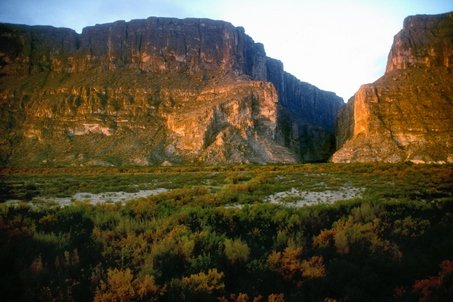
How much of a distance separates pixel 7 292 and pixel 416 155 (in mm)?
86912

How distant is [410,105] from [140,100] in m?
75.8

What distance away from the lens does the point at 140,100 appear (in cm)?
11200

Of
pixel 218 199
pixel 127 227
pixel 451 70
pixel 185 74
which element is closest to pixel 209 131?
pixel 185 74

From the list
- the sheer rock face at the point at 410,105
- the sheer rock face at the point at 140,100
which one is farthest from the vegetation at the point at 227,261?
the sheer rock face at the point at 140,100

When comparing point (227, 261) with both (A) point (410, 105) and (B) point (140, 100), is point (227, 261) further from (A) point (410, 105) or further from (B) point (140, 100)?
(B) point (140, 100)

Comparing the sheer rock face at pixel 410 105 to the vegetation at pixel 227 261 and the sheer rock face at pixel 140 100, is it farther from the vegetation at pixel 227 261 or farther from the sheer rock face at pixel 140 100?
the vegetation at pixel 227 261

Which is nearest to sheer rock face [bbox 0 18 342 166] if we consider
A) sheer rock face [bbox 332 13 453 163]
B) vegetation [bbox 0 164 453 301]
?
sheer rock face [bbox 332 13 453 163]

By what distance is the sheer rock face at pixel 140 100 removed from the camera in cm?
9438

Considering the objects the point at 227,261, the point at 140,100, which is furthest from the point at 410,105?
the point at 227,261

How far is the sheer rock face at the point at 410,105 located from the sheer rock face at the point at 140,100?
1881cm

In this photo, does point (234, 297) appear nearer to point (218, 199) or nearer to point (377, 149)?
point (218, 199)

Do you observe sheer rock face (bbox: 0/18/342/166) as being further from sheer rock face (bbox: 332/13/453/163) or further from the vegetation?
the vegetation

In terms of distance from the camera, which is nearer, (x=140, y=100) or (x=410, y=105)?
(x=410, y=105)

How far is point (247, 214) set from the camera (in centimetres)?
1075
